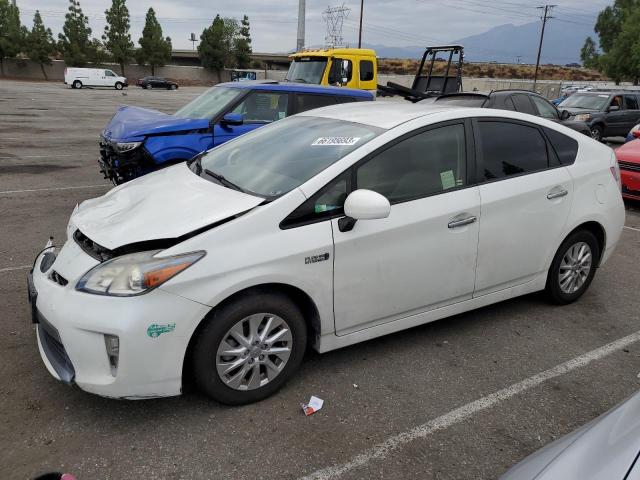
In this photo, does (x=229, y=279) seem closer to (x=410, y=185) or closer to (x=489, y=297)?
(x=410, y=185)

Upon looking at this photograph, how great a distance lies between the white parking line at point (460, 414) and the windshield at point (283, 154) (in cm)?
150

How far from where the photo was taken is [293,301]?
304cm

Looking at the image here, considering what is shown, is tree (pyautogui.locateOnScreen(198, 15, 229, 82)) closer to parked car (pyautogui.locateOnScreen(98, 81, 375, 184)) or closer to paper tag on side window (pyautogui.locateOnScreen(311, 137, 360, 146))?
parked car (pyautogui.locateOnScreen(98, 81, 375, 184))

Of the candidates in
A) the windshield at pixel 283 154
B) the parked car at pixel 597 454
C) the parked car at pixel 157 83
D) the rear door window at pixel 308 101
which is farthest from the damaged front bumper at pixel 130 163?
the parked car at pixel 157 83

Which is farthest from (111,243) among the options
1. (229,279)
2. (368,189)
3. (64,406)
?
(368,189)

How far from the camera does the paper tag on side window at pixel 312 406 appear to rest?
2.95 metres

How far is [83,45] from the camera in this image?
64312 millimetres

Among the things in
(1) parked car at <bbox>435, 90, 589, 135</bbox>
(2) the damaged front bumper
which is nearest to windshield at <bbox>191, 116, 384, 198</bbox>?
(2) the damaged front bumper

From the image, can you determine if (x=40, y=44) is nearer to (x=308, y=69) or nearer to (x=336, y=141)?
(x=308, y=69)

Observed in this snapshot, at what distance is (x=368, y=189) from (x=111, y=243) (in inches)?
59.5

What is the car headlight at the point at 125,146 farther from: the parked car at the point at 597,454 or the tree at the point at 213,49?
the tree at the point at 213,49

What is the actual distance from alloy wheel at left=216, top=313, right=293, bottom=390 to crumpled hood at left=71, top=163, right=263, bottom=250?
0.61 meters

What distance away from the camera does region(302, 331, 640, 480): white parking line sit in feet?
8.37

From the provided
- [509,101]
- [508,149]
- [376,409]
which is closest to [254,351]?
[376,409]
